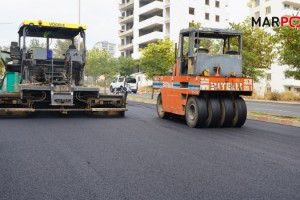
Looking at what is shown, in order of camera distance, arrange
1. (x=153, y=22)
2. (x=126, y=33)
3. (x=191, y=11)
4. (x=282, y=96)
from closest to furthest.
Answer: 1. (x=282, y=96)
2. (x=153, y=22)
3. (x=191, y=11)
4. (x=126, y=33)

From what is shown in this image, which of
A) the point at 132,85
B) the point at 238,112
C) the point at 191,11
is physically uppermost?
the point at 191,11

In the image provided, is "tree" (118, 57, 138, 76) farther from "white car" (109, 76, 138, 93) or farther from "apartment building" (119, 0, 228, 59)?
"white car" (109, 76, 138, 93)

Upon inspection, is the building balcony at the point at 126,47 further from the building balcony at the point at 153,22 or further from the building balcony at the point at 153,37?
the building balcony at the point at 153,37

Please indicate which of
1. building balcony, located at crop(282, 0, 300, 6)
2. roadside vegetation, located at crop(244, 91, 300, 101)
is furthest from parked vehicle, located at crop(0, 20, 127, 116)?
building balcony, located at crop(282, 0, 300, 6)

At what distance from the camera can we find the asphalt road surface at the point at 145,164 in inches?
170

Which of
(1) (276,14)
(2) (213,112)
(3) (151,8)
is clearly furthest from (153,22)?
(2) (213,112)

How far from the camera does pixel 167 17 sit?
195 feet

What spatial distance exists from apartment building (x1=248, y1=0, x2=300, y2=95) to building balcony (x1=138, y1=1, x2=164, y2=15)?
1678 centimetres

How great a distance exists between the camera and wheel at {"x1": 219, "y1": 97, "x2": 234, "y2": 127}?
10.6 metres

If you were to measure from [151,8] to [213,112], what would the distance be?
52.3 m

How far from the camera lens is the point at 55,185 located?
14.7 ft

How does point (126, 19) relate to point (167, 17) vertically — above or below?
above

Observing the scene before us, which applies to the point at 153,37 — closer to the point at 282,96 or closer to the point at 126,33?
the point at 126,33

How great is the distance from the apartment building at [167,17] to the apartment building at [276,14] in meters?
5.59
